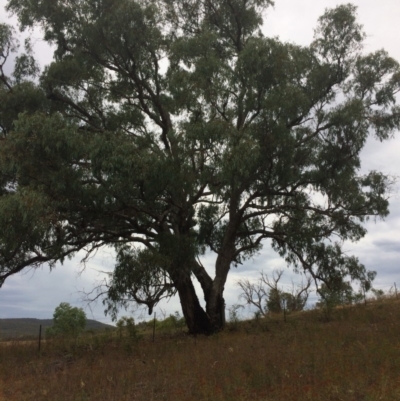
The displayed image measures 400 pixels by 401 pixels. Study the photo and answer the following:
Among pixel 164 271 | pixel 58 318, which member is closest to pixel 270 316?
pixel 164 271

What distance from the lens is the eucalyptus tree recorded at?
12422 mm

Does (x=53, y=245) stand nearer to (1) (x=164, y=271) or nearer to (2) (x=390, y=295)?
(1) (x=164, y=271)

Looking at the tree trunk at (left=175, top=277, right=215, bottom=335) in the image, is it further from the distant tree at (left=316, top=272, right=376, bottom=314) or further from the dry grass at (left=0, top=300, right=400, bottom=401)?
the distant tree at (left=316, top=272, right=376, bottom=314)

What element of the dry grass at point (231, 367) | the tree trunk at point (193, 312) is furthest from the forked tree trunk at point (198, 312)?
the dry grass at point (231, 367)

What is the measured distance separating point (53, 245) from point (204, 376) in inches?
226

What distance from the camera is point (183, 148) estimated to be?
13352 mm

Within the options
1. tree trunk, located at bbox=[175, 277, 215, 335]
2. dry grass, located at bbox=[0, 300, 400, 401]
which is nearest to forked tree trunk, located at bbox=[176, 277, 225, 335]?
tree trunk, located at bbox=[175, 277, 215, 335]

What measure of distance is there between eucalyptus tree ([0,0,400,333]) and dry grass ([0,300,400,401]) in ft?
6.86

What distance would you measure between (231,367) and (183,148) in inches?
240

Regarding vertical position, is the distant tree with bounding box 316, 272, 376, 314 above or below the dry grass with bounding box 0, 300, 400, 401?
above

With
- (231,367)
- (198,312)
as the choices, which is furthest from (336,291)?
(231,367)

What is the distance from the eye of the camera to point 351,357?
386 inches

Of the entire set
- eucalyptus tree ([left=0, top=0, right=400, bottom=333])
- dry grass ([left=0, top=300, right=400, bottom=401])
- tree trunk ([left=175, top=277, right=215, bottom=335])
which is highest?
eucalyptus tree ([left=0, top=0, right=400, bottom=333])

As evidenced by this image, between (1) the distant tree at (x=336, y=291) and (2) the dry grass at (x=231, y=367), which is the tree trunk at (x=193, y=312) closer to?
(2) the dry grass at (x=231, y=367)
